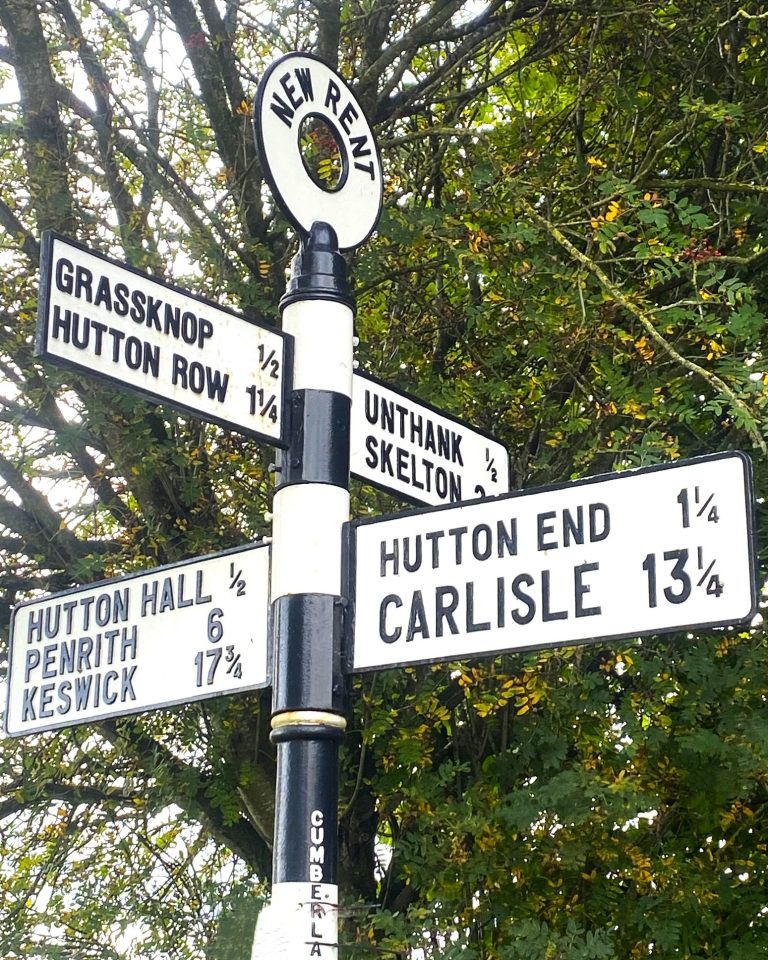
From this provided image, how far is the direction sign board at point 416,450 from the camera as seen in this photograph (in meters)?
3.21

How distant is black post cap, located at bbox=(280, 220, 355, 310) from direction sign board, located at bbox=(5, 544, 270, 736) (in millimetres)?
581

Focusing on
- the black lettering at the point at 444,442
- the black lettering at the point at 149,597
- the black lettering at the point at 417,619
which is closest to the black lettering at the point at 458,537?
the black lettering at the point at 417,619

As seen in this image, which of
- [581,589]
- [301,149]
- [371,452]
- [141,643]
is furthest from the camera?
[301,149]

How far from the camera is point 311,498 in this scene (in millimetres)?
2941

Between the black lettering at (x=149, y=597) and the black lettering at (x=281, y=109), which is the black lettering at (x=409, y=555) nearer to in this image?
the black lettering at (x=149, y=597)

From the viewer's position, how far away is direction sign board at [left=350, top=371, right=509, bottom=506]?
3.21 metres

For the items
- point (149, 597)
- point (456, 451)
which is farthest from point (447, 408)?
point (149, 597)

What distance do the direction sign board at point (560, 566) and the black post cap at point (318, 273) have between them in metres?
0.56

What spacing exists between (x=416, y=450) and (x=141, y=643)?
2.55 ft

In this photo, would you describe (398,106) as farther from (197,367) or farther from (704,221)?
(197,367)

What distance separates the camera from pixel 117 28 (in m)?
6.91

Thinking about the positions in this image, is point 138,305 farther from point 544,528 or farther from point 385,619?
point 544,528

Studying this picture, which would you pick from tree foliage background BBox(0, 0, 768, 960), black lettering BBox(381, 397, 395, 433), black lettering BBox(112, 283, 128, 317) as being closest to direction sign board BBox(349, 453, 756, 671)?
black lettering BBox(381, 397, 395, 433)

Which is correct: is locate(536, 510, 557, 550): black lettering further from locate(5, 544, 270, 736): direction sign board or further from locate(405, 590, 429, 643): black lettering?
locate(5, 544, 270, 736): direction sign board
